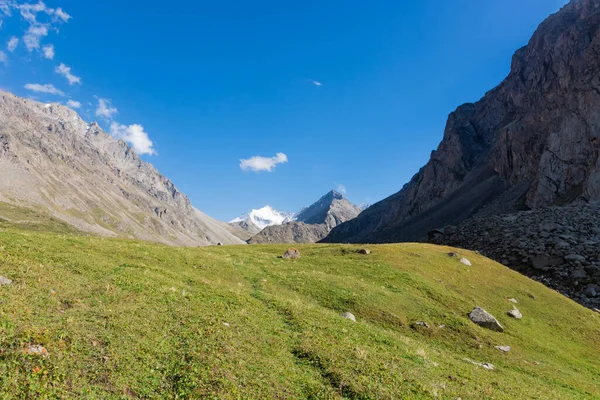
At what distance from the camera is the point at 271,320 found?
19.0 m

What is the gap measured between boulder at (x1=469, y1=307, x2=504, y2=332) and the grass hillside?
78 cm

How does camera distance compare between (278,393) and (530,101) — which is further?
(530,101)

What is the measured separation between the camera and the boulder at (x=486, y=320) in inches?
1142

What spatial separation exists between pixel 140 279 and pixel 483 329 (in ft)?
87.2

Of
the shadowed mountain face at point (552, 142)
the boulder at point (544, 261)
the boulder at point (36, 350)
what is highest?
the shadowed mountain face at point (552, 142)

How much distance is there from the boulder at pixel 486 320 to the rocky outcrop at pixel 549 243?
2607cm

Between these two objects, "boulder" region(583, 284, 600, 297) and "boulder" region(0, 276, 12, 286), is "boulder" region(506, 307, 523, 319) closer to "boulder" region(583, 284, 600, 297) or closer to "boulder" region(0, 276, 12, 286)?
"boulder" region(583, 284, 600, 297)

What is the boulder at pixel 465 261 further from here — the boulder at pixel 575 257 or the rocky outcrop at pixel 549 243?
the boulder at pixel 575 257

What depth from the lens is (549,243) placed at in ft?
189

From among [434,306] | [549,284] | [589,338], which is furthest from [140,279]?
→ [549,284]

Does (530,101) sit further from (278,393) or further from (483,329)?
(278,393)

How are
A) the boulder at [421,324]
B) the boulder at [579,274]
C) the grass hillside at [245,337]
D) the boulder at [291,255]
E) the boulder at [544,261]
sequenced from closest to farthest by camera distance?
the grass hillside at [245,337]
the boulder at [421,324]
the boulder at [291,255]
the boulder at [579,274]
the boulder at [544,261]

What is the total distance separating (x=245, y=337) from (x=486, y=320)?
23257mm

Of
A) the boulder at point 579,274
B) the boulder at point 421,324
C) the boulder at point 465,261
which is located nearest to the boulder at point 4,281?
the boulder at point 421,324
